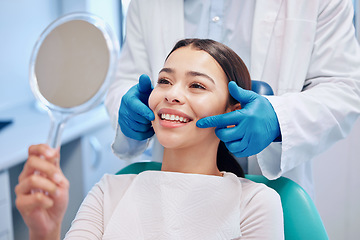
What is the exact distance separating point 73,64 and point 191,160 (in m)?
0.47

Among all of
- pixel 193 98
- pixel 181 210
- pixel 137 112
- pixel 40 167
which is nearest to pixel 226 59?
pixel 193 98

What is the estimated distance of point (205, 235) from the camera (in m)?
1.04

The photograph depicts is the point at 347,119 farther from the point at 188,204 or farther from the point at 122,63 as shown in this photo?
the point at 122,63

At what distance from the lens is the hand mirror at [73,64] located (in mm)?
804

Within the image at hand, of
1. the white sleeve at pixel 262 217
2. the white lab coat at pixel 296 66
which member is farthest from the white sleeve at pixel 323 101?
the white sleeve at pixel 262 217

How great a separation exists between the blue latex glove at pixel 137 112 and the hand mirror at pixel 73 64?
32cm

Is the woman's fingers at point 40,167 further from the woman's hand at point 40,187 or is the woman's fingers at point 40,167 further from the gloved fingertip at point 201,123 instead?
the gloved fingertip at point 201,123

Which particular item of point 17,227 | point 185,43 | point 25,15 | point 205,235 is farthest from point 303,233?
point 25,15

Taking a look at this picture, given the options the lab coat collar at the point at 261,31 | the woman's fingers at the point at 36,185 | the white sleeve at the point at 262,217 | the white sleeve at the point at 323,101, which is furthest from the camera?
the lab coat collar at the point at 261,31

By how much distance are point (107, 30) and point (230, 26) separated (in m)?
0.62

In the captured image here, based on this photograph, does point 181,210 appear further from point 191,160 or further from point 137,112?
point 137,112

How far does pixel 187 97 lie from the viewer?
3.51 ft

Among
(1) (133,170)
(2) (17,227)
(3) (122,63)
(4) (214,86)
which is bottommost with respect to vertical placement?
(2) (17,227)

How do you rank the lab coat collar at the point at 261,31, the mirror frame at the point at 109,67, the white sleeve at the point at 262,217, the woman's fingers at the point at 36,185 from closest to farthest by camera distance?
the woman's fingers at the point at 36,185 < the mirror frame at the point at 109,67 < the white sleeve at the point at 262,217 < the lab coat collar at the point at 261,31
